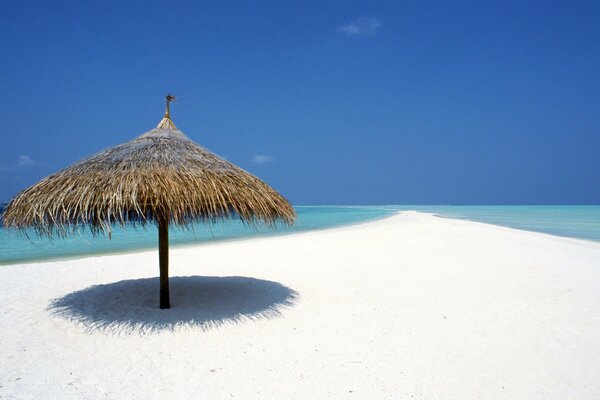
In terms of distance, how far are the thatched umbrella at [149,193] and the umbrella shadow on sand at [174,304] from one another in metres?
0.41

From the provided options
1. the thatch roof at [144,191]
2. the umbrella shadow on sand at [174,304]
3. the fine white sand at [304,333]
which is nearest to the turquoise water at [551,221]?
the fine white sand at [304,333]

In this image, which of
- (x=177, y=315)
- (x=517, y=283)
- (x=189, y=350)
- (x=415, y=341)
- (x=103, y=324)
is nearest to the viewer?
(x=189, y=350)

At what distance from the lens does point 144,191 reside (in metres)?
3.75

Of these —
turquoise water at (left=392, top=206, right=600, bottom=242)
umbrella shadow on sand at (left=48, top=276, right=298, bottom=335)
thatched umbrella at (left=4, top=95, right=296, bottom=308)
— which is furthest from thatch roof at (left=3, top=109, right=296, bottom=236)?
turquoise water at (left=392, top=206, right=600, bottom=242)

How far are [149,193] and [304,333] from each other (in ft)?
6.74

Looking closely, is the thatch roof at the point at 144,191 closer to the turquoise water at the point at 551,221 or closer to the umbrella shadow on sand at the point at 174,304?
the umbrella shadow on sand at the point at 174,304

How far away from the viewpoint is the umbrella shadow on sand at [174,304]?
4.02m

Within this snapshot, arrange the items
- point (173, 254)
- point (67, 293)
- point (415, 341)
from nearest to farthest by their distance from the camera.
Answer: point (415, 341)
point (67, 293)
point (173, 254)

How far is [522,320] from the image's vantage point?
4270mm

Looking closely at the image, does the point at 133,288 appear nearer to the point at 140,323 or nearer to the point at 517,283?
the point at 140,323

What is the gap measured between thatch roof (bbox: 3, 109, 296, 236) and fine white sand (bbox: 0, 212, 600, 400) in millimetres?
1072

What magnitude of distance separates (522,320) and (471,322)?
0.61 meters

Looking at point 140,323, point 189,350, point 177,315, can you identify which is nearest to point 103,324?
point 140,323

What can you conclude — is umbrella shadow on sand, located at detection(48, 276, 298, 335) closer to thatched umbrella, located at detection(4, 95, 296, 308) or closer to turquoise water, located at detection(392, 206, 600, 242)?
thatched umbrella, located at detection(4, 95, 296, 308)
